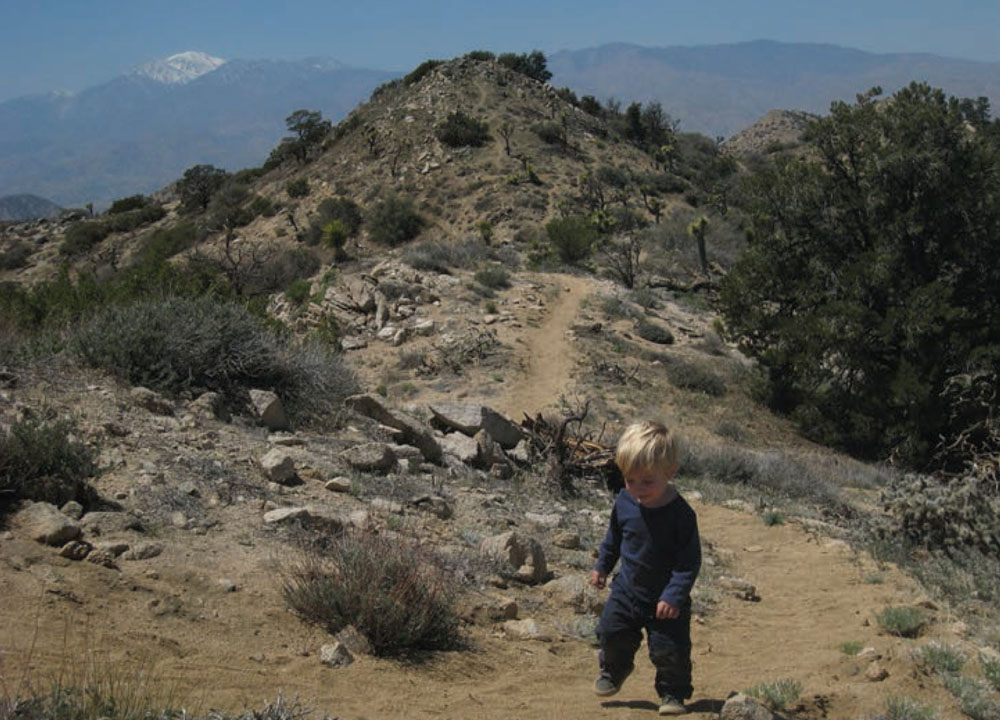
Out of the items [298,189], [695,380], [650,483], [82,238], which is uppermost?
[298,189]

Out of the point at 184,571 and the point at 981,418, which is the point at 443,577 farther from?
the point at 981,418

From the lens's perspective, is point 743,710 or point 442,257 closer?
point 743,710

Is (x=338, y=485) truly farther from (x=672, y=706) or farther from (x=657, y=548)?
(x=672, y=706)

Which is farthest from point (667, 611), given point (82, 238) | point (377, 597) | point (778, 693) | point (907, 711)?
point (82, 238)

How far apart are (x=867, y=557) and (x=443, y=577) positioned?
466 centimetres

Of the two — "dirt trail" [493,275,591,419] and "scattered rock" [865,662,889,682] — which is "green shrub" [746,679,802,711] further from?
"dirt trail" [493,275,591,419]

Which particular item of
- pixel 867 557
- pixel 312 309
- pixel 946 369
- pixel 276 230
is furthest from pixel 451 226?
pixel 867 557

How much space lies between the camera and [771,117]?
89.3 meters

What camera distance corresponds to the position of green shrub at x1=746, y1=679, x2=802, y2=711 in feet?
13.7

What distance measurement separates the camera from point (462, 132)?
46.9 m

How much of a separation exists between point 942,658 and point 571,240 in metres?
25.1

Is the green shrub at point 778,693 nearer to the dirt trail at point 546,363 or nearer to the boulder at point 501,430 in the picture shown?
the boulder at point 501,430

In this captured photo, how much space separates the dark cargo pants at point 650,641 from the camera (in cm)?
391

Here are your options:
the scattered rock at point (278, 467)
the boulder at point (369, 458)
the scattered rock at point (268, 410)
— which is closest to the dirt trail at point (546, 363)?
the scattered rock at point (268, 410)
